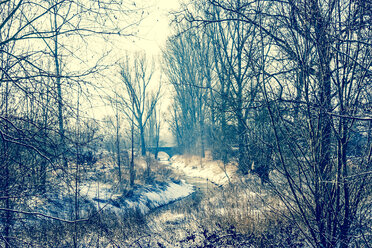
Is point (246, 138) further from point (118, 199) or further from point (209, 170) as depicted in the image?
point (209, 170)

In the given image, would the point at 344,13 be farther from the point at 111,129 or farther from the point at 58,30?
the point at 58,30

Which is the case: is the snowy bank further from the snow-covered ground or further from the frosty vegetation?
the snow-covered ground

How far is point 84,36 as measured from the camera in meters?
A: 3.77

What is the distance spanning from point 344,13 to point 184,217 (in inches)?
295

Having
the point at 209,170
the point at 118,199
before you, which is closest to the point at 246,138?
the point at 118,199

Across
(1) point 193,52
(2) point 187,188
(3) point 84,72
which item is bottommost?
(2) point 187,188

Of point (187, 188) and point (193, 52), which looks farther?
point (193, 52)

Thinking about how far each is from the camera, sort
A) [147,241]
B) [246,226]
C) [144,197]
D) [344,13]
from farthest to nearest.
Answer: [144,197]
[147,241]
[246,226]
[344,13]

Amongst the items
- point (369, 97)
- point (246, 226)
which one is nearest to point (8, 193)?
point (246, 226)

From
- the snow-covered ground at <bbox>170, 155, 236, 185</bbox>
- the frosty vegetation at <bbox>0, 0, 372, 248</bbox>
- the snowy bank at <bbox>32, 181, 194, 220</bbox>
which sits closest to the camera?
the frosty vegetation at <bbox>0, 0, 372, 248</bbox>

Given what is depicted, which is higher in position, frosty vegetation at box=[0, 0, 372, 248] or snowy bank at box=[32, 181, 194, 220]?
frosty vegetation at box=[0, 0, 372, 248]

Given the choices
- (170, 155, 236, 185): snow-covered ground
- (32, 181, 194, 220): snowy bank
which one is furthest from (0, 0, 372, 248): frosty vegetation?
(170, 155, 236, 185): snow-covered ground

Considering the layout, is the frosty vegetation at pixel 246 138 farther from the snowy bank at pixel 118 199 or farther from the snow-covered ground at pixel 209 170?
the snow-covered ground at pixel 209 170

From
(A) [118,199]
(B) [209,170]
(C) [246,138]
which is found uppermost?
(C) [246,138]
